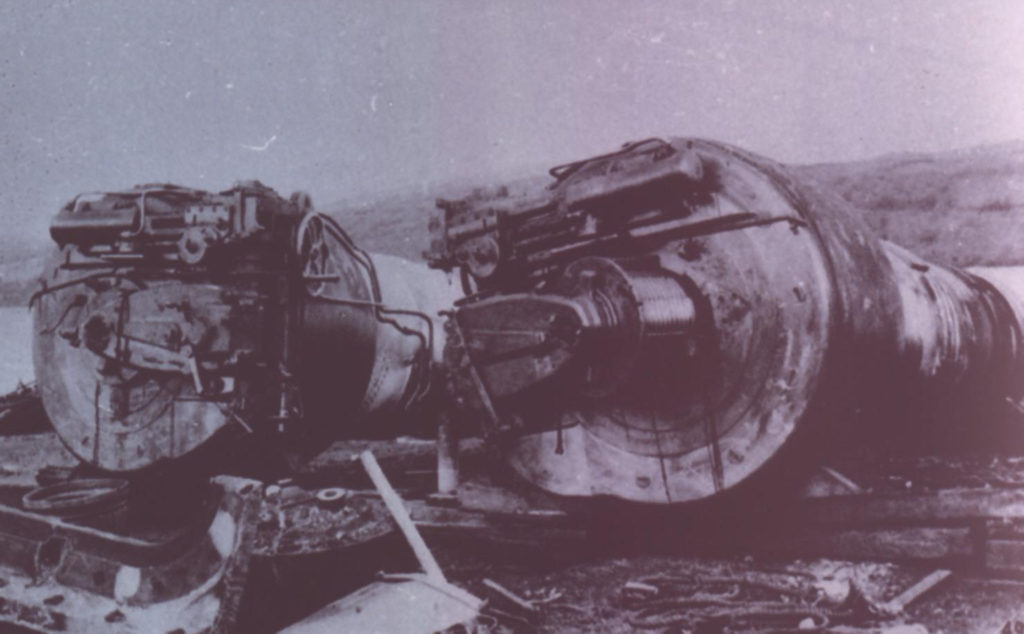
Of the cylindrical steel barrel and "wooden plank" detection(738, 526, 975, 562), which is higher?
the cylindrical steel barrel

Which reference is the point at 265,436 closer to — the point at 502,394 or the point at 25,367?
the point at 502,394

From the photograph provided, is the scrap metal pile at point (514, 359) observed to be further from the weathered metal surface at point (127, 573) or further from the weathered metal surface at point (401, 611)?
the weathered metal surface at point (401, 611)

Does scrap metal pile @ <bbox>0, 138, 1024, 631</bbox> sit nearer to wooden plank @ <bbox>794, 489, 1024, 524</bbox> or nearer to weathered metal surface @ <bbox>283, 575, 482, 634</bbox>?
wooden plank @ <bbox>794, 489, 1024, 524</bbox>

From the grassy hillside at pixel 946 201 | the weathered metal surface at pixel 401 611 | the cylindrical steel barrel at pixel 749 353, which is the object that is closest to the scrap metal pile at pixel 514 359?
the cylindrical steel barrel at pixel 749 353

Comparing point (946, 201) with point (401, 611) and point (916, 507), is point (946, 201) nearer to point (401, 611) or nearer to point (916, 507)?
point (916, 507)

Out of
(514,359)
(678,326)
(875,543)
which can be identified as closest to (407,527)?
(514,359)

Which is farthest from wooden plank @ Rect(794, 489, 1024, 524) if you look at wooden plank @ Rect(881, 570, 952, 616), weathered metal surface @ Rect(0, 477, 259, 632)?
weathered metal surface @ Rect(0, 477, 259, 632)

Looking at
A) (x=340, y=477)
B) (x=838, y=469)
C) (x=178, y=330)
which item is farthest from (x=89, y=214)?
(x=838, y=469)

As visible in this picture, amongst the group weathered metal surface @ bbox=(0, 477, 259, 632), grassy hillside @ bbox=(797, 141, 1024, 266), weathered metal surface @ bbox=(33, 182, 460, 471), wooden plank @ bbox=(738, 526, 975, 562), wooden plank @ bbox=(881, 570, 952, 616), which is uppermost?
grassy hillside @ bbox=(797, 141, 1024, 266)
